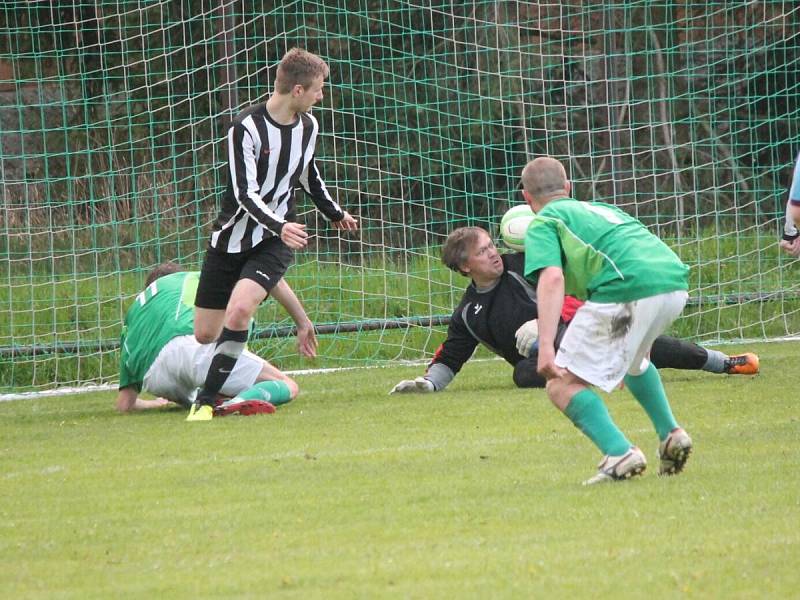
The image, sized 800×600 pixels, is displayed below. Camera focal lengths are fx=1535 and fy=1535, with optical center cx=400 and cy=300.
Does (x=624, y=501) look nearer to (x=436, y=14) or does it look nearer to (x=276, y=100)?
(x=276, y=100)

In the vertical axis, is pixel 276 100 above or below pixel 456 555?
above

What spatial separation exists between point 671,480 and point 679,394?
294cm

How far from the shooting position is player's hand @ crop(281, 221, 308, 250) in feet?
24.9

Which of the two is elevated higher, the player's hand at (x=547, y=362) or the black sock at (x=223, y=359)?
the player's hand at (x=547, y=362)

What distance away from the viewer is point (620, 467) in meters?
5.27

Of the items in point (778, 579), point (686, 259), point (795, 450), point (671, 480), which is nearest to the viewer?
point (778, 579)

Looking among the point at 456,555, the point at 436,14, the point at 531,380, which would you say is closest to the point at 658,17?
the point at 436,14

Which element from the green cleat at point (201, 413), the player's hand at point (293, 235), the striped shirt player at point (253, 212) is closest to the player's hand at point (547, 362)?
the player's hand at point (293, 235)

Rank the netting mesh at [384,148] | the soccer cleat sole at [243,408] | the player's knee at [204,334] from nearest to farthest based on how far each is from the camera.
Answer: the soccer cleat sole at [243,408] → the player's knee at [204,334] → the netting mesh at [384,148]

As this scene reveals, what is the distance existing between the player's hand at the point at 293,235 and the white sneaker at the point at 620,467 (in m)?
2.70

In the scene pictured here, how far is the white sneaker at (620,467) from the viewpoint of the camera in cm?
527

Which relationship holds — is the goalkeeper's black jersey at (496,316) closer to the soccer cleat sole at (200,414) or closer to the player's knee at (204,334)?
the player's knee at (204,334)

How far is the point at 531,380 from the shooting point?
8844 millimetres

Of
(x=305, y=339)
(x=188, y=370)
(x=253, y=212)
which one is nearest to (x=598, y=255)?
(x=253, y=212)
